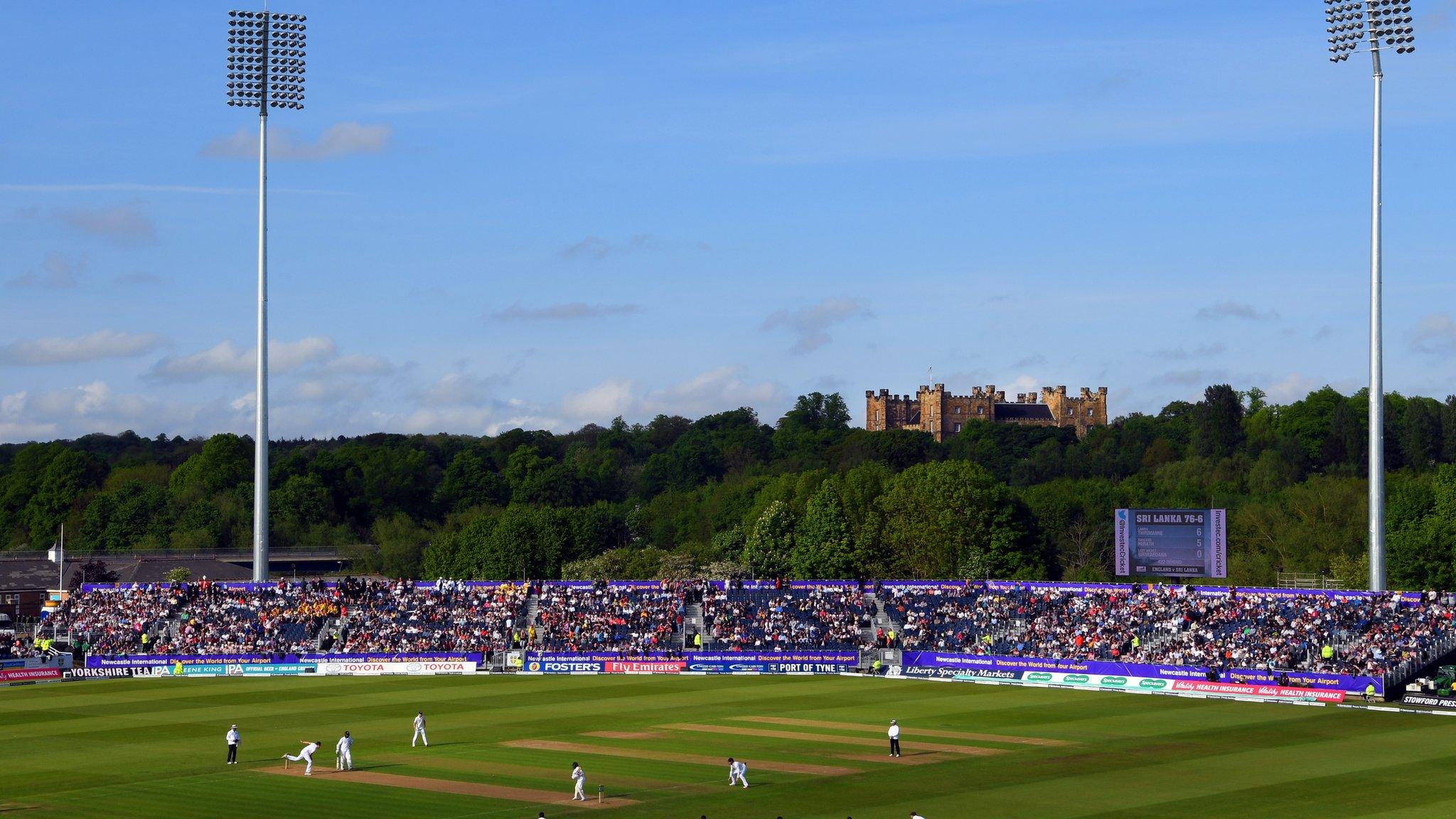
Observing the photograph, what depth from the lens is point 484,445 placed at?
199 m

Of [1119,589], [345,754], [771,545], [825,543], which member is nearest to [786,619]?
[1119,589]

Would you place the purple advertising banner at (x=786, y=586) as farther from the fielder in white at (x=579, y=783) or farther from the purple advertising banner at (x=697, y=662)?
the fielder in white at (x=579, y=783)

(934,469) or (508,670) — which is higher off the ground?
(934,469)

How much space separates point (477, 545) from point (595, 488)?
62625mm

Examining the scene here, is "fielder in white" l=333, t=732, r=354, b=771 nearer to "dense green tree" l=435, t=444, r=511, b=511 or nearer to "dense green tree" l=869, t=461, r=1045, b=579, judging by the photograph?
"dense green tree" l=869, t=461, r=1045, b=579

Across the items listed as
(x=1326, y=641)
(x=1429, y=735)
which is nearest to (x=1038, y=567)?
(x=1326, y=641)

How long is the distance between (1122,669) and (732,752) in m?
19.2

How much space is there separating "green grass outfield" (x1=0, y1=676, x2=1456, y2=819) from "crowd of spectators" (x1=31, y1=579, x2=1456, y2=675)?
5.18m

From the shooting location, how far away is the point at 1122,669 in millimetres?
55344

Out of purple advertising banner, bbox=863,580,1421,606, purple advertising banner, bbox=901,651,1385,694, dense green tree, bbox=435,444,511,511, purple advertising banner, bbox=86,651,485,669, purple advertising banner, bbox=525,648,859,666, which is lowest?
purple advertising banner, bbox=86,651,485,669

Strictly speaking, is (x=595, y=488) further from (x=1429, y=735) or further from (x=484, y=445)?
(x=1429, y=735)

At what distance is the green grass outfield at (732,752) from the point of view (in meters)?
33.4

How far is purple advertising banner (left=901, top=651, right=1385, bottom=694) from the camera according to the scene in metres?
50.9

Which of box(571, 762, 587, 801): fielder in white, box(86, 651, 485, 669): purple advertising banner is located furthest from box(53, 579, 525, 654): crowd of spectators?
box(571, 762, 587, 801): fielder in white
